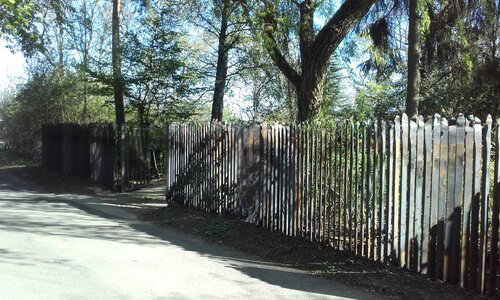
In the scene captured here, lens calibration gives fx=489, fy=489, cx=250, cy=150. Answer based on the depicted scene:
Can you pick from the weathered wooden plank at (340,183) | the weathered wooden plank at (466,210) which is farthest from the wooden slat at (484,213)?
the weathered wooden plank at (340,183)

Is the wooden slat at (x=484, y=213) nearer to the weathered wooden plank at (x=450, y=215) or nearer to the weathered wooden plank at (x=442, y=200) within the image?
the weathered wooden plank at (x=450, y=215)

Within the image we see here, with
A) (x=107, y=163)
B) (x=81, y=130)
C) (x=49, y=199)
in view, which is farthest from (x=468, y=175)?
(x=81, y=130)

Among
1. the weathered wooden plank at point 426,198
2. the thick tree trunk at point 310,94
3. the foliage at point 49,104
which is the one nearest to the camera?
the weathered wooden plank at point 426,198

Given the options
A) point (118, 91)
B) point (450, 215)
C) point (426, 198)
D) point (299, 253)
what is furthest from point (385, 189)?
point (118, 91)

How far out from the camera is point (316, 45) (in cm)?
1114

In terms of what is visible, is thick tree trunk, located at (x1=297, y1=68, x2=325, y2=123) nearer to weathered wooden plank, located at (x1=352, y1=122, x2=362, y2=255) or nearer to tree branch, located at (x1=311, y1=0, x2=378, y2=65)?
tree branch, located at (x1=311, y1=0, x2=378, y2=65)

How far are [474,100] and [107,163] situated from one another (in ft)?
47.8

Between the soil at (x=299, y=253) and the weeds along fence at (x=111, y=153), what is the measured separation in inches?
133

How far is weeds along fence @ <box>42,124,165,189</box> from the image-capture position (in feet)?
55.5

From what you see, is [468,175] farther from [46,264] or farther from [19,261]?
[19,261]

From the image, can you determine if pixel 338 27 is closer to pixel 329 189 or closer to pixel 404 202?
pixel 329 189

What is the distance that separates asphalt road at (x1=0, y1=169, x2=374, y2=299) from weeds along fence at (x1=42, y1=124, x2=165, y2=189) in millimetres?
6306

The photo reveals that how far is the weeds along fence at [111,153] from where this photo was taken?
1691 cm

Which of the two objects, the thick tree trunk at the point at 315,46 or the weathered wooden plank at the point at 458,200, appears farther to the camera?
the thick tree trunk at the point at 315,46
